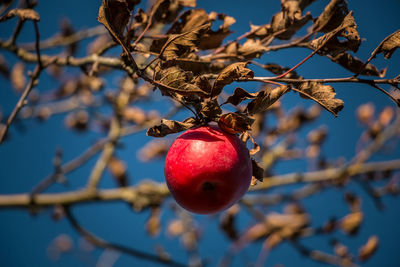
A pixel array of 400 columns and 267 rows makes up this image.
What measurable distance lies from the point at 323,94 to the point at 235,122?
0.30 m

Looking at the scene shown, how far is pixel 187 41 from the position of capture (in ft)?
2.90

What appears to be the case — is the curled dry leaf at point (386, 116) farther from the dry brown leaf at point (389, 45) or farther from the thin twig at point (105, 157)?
the thin twig at point (105, 157)

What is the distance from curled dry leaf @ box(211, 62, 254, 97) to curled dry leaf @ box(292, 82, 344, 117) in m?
0.19

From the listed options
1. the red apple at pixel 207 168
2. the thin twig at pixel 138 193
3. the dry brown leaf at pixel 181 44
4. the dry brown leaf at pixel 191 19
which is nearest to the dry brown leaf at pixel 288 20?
the dry brown leaf at pixel 191 19

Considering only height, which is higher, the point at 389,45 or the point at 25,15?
the point at 389,45

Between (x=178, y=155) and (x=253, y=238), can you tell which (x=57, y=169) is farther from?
(x=253, y=238)

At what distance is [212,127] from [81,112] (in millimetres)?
2648

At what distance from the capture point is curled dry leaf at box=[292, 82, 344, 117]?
86cm

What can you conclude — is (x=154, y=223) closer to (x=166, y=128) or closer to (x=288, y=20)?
(x=166, y=128)

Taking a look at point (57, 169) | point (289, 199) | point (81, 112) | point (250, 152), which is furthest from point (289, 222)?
point (81, 112)

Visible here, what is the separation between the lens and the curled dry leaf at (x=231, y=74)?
2.61 ft

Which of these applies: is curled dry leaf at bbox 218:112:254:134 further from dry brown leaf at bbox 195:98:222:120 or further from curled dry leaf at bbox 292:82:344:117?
curled dry leaf at bbox 292:82:344:117

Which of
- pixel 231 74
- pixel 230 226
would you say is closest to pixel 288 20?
pixel 231 74

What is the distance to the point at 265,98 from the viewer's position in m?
0.83
